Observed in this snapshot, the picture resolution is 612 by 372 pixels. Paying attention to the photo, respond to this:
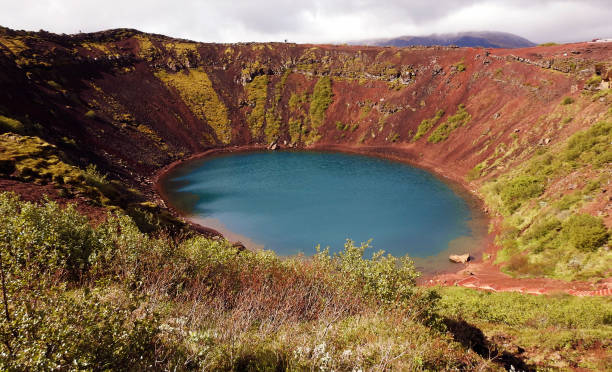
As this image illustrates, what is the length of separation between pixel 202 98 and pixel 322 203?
76.8 meters

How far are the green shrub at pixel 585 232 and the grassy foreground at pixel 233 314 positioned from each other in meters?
10.0

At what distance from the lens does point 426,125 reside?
93.8 m

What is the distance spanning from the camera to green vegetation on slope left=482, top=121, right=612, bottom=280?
31.0 m

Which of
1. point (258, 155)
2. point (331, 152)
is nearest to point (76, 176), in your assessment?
point (258, 155)

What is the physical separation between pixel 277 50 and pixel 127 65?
192 ft

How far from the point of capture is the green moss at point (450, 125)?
86.6 meters

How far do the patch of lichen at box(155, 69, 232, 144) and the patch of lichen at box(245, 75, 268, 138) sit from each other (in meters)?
8.79

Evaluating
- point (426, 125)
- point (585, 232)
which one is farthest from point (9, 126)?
point (426, 125)

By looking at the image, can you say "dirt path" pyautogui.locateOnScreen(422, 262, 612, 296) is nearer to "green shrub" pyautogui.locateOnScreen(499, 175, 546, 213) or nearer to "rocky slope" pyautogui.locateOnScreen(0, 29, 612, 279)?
"rocky slope" pyautogui.locateOnScreen(0, 29, 612, 279)

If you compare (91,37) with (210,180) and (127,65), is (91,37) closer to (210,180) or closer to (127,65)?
(127,65)

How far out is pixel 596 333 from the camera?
17.2 m

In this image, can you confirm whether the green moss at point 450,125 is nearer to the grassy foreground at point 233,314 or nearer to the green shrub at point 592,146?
the green shrub at point 592,146

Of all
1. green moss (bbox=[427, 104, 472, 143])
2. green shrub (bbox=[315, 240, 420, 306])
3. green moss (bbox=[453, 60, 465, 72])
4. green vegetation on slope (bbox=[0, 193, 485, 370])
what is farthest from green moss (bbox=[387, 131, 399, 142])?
green shrub (bbox=[315, 240, 420, 306])

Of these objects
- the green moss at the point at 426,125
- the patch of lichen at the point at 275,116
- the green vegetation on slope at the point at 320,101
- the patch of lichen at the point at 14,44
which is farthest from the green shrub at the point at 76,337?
the patch of lichen at the point at 14,44
